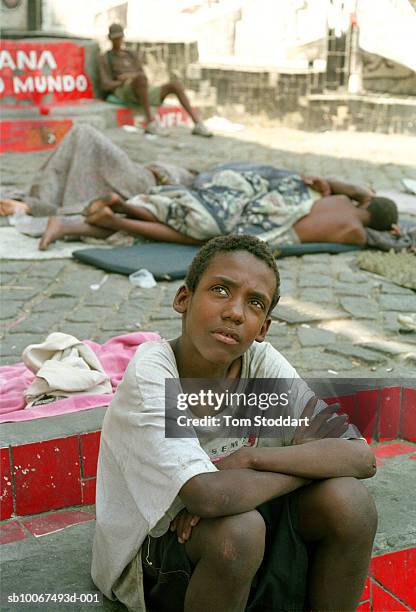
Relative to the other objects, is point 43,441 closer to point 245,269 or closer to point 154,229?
point 245,269

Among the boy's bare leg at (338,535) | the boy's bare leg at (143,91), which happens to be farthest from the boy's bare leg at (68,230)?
the boy's bare leg at (143,91)

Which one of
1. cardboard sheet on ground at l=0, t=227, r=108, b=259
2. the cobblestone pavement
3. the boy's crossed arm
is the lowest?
cardboard sheet on ground at l=0, t=227, r=108, b=259

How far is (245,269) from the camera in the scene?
8.22 feet

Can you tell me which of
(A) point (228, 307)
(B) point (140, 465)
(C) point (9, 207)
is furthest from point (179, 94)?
(B) point (140, 465)

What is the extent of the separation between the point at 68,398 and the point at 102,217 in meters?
3.28

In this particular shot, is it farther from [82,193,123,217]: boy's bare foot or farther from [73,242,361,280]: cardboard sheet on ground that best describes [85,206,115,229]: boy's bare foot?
[73,242,361,280]: cardboard sheet on ground

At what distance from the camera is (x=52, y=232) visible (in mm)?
6691

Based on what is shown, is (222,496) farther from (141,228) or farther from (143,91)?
(143,91)

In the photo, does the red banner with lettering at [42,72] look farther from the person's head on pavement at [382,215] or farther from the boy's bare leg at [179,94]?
the person's head on pavement at [382,215]

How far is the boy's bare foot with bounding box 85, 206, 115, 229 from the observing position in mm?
6680

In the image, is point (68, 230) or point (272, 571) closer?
point (272, 571)

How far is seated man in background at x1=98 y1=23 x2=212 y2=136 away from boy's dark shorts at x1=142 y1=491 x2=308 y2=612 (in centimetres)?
1025

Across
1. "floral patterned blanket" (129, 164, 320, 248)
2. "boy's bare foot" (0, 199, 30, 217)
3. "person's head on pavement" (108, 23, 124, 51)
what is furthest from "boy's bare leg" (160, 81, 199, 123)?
"floral patterned blanket" (129, 164, 320, 248)

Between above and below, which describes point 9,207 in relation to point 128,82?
below
